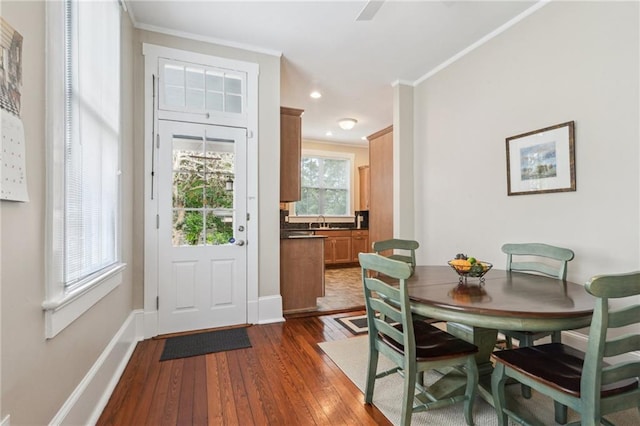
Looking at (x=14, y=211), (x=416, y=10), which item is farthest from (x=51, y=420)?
(x=416, y=10)

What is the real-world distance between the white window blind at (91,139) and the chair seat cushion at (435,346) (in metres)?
1.72

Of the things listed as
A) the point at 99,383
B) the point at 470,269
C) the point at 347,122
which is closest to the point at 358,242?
the point at 347,122

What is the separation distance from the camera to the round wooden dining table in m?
1.31

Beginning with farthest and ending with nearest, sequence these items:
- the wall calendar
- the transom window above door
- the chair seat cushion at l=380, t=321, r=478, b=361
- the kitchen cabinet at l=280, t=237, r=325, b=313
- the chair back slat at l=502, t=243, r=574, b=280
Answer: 1. the kitchen cabinet at l=280, t=237, r=325, b=313
2. the transom window above door
3. the chair back slat at l=502, t=243, r=574, b=280
4. the chair seat cushion at l=380, t=321, r=478, b=361
5. the wall calendar

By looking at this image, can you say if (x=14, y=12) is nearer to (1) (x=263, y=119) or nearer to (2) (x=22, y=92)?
(2) (x=22, y=92)

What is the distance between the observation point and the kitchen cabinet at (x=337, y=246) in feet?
21.6

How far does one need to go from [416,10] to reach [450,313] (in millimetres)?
2532

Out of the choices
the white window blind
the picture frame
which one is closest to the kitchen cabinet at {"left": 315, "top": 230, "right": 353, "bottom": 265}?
the picture frame

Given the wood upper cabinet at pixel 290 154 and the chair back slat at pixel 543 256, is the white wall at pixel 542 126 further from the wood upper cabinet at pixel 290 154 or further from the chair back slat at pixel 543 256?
the wood upper cabinet at pixel 290 154

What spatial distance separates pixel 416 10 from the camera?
2.60 m

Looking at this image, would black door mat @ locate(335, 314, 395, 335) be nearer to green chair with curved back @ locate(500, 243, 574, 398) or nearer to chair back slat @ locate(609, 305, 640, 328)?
green chair with curved back @ locate(500, 243, 574, 398)

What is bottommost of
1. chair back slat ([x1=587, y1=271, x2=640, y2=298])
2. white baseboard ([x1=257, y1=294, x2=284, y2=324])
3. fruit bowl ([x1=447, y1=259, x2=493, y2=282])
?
white baseboard ([x1=257, y1=294, x2=284, y2=324])

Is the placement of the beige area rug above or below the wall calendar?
below

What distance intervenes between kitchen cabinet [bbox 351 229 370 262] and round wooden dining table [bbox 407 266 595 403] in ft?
15.2
